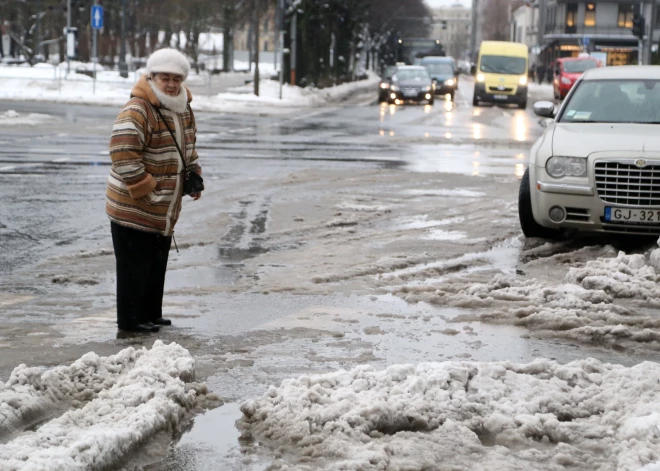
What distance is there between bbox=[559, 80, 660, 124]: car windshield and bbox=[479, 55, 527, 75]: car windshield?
35.9 meters

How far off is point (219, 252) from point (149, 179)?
3.27m

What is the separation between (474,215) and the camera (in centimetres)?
1237

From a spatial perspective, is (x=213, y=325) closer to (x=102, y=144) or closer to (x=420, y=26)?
(x=102, y=144)

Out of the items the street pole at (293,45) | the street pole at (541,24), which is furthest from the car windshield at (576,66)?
the street pole at (541,24)

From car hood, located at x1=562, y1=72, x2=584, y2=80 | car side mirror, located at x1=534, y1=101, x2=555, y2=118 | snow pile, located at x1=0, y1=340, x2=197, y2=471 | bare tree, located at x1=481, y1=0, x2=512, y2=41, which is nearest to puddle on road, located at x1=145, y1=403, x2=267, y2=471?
snow pile, located at x1=0, y1=340, x2=197, y2=471

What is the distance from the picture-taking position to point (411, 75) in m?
46.7

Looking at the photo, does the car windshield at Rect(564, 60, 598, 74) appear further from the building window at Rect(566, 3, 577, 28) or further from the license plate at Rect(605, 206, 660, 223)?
the building window at Rect(566, 3, 577, 28)

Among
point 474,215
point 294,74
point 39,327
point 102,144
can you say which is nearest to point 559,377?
point 39,327

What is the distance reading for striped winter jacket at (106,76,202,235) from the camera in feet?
21.7

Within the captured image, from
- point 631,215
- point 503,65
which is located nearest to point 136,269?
point 631,215

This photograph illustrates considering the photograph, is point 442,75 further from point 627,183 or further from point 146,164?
point 146,164

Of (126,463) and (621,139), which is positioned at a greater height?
(621,139)

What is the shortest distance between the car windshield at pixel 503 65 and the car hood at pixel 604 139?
37.0 metres

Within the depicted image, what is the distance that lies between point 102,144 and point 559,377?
16.4 m
